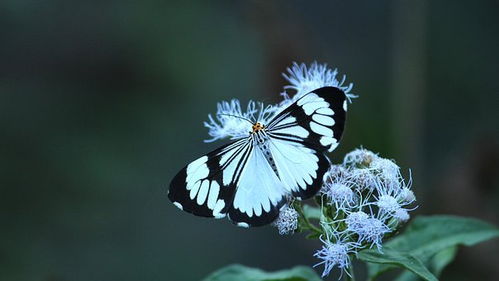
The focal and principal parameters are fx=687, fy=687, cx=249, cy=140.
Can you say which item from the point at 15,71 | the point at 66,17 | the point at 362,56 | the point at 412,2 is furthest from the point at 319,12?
the point at 15,71

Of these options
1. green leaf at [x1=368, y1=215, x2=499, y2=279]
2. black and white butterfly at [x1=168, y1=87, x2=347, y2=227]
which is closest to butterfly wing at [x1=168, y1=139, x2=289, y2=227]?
black and white butterfly at [x1=168, y1=87, x2=347, y2=227]

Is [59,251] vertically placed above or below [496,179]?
above

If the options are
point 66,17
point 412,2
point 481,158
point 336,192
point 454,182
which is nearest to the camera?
point 336,192

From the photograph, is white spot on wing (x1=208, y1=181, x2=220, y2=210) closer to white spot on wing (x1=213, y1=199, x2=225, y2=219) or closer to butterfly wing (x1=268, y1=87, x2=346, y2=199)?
white spot on wing (x1=213, y1=199, x2=225, y2=219)

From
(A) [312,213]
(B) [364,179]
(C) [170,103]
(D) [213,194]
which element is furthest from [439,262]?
(C) [170,103]

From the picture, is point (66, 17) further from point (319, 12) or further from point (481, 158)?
point (481, 158)

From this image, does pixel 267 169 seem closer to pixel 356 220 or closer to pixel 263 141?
pixel 263 141
